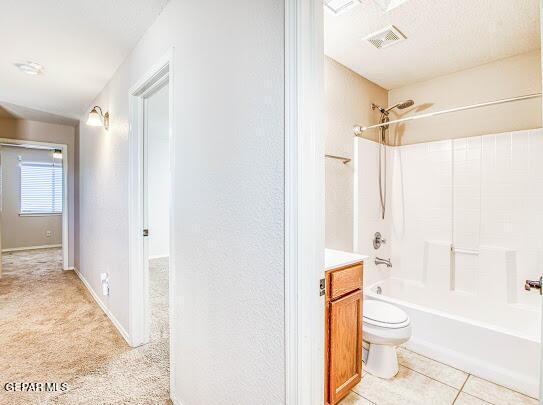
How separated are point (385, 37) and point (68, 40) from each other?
236 cm

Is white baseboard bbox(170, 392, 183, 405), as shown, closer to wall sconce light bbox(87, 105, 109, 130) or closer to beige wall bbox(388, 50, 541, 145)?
wall sconce light bbox(87, 105, 109, 130)

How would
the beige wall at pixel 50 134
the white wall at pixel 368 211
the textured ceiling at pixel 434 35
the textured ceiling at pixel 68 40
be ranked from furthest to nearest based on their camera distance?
the beige wall at pixel 50 134
the white wall at pixel 368 211
the textured ceiling at pixel 434 35
the textured ceiling at pixel 68 40

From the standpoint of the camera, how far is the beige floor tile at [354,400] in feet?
5.40

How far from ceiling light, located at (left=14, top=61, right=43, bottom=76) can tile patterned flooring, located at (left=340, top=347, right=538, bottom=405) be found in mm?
3560

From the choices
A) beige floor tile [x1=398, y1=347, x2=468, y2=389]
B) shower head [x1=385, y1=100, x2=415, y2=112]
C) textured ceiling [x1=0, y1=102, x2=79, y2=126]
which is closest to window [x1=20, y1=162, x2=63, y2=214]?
textured ceiling [x1=0, y1=102, x2=79, y2=126]

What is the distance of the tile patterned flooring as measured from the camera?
5.43ft

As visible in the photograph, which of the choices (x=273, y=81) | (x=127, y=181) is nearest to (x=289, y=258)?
(x=273, y=81)

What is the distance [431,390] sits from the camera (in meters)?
1.75

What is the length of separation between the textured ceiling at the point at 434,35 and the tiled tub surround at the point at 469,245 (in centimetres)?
70

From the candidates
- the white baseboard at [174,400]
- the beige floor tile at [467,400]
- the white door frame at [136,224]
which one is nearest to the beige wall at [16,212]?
the white door frame at [136,224]

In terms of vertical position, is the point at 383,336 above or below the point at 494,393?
above

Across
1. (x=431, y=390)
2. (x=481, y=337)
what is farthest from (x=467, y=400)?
(x=481, y=337)

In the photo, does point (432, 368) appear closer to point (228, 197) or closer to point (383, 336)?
point (383, 336)

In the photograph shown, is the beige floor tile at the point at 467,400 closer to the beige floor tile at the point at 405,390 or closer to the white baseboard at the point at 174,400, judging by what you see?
the beige floor tile at the point at 405,390
